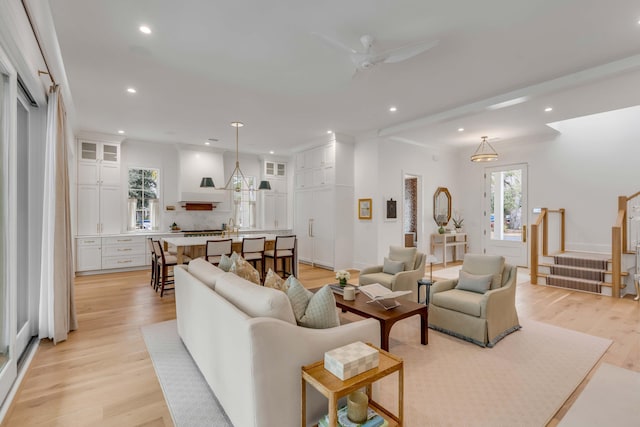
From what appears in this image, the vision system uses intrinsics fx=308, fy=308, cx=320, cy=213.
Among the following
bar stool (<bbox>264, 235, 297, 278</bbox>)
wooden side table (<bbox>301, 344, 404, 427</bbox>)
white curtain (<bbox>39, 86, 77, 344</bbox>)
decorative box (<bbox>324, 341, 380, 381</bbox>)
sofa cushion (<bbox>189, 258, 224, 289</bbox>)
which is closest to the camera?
wooden side table (<bbox>301, 344, 404, 427</bbox>)

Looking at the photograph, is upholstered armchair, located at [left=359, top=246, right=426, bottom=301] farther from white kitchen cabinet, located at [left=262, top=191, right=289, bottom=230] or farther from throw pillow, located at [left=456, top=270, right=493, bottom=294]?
white kitchen cabinet, located at [left=262, top=191, right=289, bottom=230]

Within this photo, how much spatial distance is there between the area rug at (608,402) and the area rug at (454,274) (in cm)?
367

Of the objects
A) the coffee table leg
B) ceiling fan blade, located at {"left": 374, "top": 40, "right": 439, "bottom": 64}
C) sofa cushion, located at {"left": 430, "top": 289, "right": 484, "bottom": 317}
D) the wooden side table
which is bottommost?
the coffee table leg

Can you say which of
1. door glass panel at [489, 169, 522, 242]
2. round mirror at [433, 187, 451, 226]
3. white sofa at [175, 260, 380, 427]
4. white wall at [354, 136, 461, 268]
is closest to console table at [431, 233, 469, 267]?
white wall at [354, 136, 461, 268]

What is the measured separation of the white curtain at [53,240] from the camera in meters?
3.15

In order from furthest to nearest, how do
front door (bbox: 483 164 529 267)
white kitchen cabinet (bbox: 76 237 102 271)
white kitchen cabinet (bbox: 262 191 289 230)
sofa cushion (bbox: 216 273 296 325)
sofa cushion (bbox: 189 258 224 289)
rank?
white kitchen cabinet (bbox: 262 191 289 230) → front door (bbox: 483 164 529 267) → white kitchen cabinet (bbox: 76 237 102 271) → sofa cushion (bbox: 189 258 224 289) → sofa cushion (bbox: 216 273 296 325)

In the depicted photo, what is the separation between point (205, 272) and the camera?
9.21 ft

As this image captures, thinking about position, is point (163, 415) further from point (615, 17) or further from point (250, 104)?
point (615, 17)

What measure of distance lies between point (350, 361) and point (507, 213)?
7.79 m

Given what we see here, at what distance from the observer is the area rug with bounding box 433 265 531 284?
20.7ft

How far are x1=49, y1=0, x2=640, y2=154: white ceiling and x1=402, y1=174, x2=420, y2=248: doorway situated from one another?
213 centimetres

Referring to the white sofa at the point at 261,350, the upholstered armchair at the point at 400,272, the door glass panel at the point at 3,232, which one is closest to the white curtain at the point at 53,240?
the door glass panel at the point at 3,232

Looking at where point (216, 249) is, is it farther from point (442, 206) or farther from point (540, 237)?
point (540, 237)

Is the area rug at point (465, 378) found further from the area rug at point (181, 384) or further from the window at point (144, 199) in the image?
the window at point (144, 199)
